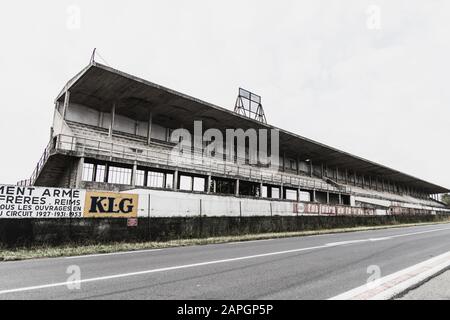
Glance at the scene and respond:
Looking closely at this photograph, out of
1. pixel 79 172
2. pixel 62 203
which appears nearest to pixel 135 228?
pixel 62 203

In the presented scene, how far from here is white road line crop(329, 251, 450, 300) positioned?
4.50 meters

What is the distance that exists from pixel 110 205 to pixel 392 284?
10.7 meters

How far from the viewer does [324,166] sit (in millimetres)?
55156

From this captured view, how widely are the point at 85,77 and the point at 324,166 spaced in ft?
140

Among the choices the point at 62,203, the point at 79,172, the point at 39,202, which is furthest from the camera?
the point at 79,172

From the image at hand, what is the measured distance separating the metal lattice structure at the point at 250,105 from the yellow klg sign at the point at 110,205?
27895mm

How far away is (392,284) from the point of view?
5199 millimetres

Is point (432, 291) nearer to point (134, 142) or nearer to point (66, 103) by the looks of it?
point (134, 142)

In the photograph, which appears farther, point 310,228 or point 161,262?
point 310,228

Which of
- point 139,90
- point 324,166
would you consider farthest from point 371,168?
point 139,90

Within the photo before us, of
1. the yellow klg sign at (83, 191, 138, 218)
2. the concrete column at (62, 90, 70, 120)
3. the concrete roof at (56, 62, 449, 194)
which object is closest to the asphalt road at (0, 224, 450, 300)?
the yellow klg sign at (83, 191, 138, 218)
